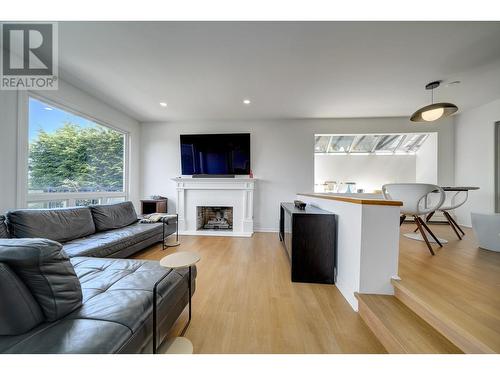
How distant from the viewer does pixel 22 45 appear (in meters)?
2.05

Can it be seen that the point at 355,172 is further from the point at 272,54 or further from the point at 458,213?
the point at 272,54

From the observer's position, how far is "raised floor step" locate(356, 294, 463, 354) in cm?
100

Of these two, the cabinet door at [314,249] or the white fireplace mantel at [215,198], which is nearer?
the cabinet door at [314,249]

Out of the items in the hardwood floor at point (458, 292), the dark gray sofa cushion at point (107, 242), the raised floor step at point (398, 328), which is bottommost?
the raised floor step at point (398, 328)

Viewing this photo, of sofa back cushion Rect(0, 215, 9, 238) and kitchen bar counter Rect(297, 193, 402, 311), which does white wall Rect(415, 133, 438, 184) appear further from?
sofa back cushion Rect(0, 215, 9, 238)

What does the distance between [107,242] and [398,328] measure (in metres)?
2.72

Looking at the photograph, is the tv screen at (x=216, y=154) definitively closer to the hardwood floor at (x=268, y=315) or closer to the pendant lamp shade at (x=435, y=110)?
the hardwood floor at (x=268, y=315)

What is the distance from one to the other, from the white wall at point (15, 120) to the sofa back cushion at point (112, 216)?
818mm

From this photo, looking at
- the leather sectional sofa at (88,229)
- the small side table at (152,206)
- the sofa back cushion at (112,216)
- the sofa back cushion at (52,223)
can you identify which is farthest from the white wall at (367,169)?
the sofa back cushion at (52,223)

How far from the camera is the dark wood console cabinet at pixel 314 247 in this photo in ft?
6.35

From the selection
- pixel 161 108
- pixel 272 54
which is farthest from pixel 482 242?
pixel 161 108

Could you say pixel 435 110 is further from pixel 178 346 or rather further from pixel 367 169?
pixel 178 346

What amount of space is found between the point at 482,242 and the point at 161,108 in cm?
544

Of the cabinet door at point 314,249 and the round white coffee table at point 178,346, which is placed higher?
the cabinet door at point 314,249
